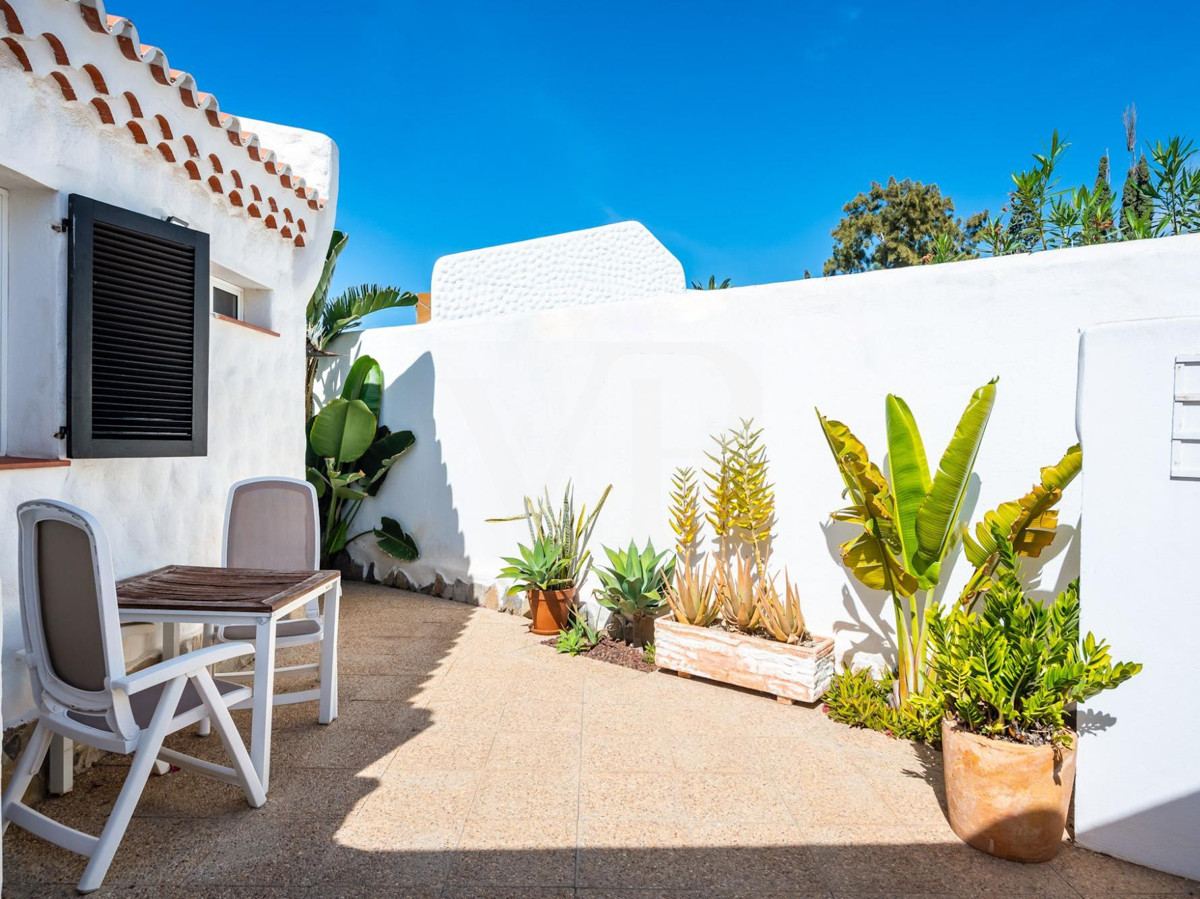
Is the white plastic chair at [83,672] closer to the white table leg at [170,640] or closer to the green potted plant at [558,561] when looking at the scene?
the white table leg at [170,640]

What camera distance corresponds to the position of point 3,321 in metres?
3.12

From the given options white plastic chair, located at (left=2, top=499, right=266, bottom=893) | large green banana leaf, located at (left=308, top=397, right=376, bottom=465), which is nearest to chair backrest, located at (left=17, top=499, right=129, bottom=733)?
white plastic chair, located at (left=2, top=499, right=266, bottom=893)

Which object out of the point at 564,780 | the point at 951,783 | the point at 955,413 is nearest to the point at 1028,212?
the point at 955,413

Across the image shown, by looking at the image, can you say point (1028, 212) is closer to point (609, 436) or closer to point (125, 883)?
point (609, 436)

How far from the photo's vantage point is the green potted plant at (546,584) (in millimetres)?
5785

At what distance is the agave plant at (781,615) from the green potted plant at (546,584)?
6.18ft

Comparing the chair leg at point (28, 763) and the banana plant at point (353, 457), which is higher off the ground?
the banana plant at point (353, 457)

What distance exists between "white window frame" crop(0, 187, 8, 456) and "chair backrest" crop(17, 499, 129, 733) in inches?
35.0

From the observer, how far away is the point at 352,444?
273 inches

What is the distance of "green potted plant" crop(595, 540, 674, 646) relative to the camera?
5246 mm

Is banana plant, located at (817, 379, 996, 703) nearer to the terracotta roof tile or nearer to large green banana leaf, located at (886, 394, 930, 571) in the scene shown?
large green banana leaf, located at (886, 394, 930, 571)

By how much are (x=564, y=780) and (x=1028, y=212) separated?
510 cm

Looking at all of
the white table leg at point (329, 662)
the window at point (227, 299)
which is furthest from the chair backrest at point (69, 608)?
A: the window at point (227, 299)

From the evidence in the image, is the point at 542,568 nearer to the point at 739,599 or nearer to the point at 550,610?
the point at 550,610
